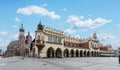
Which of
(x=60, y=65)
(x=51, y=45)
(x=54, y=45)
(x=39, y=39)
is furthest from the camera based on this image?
(x=54, y=45)

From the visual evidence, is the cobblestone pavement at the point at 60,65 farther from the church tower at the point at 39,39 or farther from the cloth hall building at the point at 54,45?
the cloth hall building at the point at 54,45

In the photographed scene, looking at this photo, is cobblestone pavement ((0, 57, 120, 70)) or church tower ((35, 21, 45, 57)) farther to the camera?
church tower ((35, 21, 45, 57))

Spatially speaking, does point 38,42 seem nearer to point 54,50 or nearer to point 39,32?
point 39,32

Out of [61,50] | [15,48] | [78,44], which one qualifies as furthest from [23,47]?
[61,50]

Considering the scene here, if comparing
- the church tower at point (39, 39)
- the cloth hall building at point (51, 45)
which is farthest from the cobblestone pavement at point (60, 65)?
the cloth hall building at point (51, 45)

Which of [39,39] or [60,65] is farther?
[39,39]

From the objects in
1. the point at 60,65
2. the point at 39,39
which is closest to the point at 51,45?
the point at 39,39

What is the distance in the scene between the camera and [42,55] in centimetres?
6744

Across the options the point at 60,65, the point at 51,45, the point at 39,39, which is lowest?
the point at 60,65

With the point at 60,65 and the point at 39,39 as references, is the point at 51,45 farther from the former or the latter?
the point at 60,65

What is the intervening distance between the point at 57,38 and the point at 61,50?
5.63 metres

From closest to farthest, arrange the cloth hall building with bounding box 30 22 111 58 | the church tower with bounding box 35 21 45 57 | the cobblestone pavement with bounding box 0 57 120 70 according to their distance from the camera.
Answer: the cobblestone pavement with bounding box 0 57 120 70
the church tower with bounding box 35 21 45 57
the cloth hall building with bounding box 30 22 111 58

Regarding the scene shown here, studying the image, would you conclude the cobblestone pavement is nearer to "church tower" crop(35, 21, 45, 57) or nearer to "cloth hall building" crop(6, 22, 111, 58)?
"church tower" crop(35, 21, 45, 57)

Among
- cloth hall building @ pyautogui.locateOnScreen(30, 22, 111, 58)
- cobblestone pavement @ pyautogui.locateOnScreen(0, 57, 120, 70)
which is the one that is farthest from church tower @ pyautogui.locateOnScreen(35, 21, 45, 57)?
cobblestone pavement @ pyautogui.locateOnScreen(0, 57, 120, 70)
